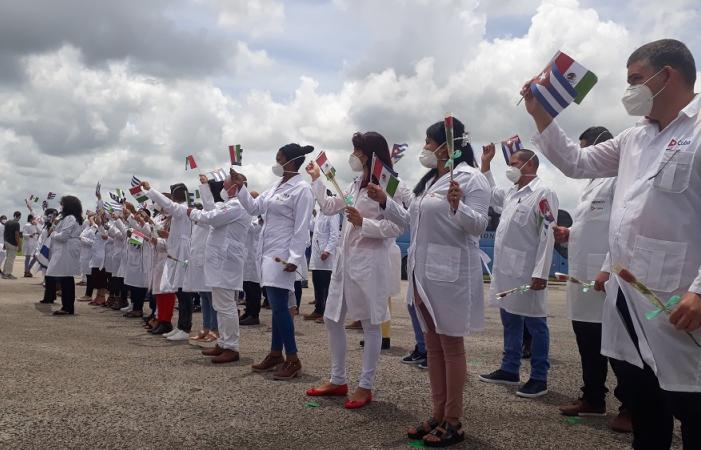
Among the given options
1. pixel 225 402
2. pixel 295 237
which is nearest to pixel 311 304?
pixel 295 237

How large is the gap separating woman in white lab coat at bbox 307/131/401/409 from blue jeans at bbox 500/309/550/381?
1517mm

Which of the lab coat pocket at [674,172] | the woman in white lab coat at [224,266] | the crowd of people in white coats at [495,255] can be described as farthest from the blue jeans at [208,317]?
the lab coat pocket at [674,172]

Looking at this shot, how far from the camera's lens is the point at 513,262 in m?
5.61

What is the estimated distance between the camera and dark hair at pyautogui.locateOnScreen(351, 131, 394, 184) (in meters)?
4.95

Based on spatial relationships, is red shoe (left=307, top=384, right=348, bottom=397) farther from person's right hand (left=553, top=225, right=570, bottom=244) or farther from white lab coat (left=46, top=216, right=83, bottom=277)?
white lab coat (left=46, top=216, right=83, bottom=277)

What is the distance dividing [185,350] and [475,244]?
14.3 ft

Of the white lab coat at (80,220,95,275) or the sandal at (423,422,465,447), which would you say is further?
the white lab coat at (80,220,95,275)

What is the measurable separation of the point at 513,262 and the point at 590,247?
898 millimetres

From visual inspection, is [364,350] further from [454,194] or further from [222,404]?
[454,194]

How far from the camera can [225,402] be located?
477cm

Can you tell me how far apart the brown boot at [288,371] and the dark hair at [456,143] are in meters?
2.27

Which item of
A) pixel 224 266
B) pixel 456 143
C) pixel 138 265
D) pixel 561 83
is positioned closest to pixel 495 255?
pixel 456 143

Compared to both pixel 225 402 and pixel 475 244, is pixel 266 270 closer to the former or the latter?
pixel 225 402

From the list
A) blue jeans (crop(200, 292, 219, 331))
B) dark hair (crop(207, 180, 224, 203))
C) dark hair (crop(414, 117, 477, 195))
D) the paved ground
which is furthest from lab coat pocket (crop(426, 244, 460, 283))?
blue jeans (crop(200, 292, 219, 331))
